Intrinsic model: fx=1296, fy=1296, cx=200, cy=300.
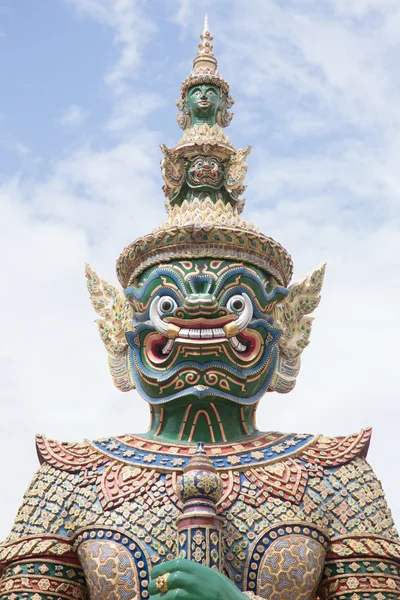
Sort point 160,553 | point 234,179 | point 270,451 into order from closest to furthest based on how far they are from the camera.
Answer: point 160,553 < point 270,451 < point 234,179

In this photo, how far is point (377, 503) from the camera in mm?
9664

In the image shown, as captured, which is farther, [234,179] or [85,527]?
[234,179]

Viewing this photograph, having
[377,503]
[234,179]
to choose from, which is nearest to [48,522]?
[377,503]

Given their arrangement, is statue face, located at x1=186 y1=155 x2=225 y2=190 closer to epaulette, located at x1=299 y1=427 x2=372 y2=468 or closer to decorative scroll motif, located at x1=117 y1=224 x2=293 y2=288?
decorative scroll motif, located at x1=117 y1=224 x2=293 y2=288

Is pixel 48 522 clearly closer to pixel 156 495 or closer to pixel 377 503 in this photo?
pixel 156 495

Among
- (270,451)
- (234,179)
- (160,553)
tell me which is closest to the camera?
(160,553)

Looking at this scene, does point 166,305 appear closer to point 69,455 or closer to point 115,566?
point 69,455

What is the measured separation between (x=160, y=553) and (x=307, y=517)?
110 centimetres

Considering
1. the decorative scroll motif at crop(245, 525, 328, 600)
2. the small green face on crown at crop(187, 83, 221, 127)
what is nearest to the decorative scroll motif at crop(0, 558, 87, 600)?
the decorative scroll motif at crop(245, 525, 328, 600)

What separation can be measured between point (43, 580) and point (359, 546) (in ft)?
7.54

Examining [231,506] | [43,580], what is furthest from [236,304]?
[43,580]

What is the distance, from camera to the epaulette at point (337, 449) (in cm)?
983

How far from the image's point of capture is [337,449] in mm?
9930

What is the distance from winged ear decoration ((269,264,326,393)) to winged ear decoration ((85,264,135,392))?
46.7 inches
